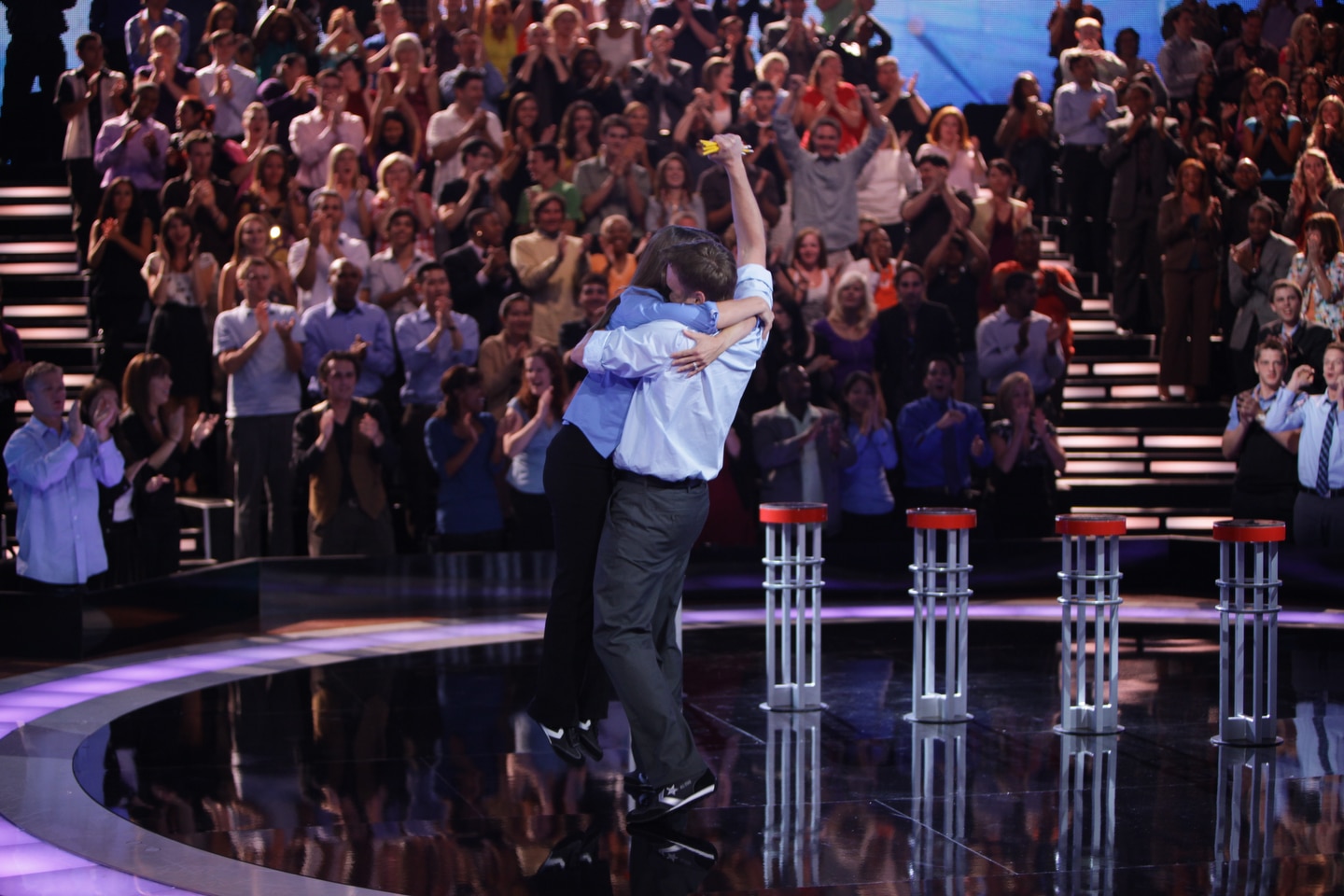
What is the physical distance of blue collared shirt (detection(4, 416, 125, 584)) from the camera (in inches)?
298

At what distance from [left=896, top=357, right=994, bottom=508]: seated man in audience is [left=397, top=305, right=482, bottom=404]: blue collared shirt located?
8.79 ft

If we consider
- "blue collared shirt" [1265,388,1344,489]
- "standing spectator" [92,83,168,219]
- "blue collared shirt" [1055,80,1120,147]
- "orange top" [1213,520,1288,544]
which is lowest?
"orange top" [1213,520,1288,544]

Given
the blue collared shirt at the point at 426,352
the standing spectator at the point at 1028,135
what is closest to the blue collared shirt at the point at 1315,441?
the standing spectator at the point at 1028,135

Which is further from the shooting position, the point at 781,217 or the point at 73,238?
the point at 73,238

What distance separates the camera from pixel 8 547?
9.08 metres

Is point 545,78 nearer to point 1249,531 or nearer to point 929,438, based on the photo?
point 929,438

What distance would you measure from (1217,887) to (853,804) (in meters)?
1.19

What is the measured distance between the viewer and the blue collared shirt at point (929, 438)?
381 inches

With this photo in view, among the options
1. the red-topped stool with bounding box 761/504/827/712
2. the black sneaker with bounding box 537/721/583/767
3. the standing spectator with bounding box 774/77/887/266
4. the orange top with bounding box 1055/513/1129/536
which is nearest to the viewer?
the black sneaker with bounding box 537/721/583/767

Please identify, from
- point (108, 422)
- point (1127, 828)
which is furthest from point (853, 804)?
point (108, 422)

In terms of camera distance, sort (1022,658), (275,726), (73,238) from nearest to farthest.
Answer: (275,726) < (1022,658) < (73,238)

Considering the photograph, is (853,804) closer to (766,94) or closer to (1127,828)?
(1127,828)

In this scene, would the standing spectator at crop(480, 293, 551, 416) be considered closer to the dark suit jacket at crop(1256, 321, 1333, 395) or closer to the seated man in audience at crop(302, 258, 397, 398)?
the seated man in audience at crop(302, 258, 397, 398)

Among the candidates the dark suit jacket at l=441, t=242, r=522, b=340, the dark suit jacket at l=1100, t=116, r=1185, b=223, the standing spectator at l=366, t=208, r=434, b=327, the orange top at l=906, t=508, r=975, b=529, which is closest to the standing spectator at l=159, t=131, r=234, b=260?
the standing spectator at l=366, t=208, r=434, b=327
